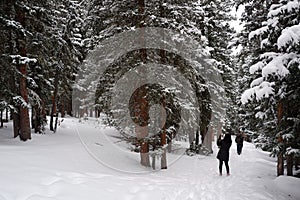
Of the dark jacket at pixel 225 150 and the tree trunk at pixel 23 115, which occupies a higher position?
the tree trunk at pixel 23 115

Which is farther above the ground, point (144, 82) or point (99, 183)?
point (144, 82)

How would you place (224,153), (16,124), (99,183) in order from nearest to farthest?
1. (99,183)
2. (224,153)
3. (16,124)

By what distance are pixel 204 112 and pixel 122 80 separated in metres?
9.34

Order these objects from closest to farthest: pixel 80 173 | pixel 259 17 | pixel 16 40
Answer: pixel 80 173, pixel 259 17, pixel 16 40

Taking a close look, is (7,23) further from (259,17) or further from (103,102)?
(259,17)

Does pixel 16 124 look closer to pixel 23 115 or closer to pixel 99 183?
pixel 23 115

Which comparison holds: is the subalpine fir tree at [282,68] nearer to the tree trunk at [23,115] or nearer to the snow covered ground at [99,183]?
the snow covered ground at [99,183]

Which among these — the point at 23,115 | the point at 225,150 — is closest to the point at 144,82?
the point at 225,150

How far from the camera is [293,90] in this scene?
841 centimetres

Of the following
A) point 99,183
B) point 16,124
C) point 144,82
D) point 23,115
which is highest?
point 144,82

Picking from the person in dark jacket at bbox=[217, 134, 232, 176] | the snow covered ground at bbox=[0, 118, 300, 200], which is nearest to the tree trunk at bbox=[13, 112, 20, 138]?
the snow covered ground at bbox=[0, 118, 300, 200]

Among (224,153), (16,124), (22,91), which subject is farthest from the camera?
(16,124)

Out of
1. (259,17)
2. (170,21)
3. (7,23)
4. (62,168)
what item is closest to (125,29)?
(170,21)

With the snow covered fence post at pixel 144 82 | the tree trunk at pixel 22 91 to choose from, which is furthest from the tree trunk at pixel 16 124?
the snow covered fence post at pixel 144 82
